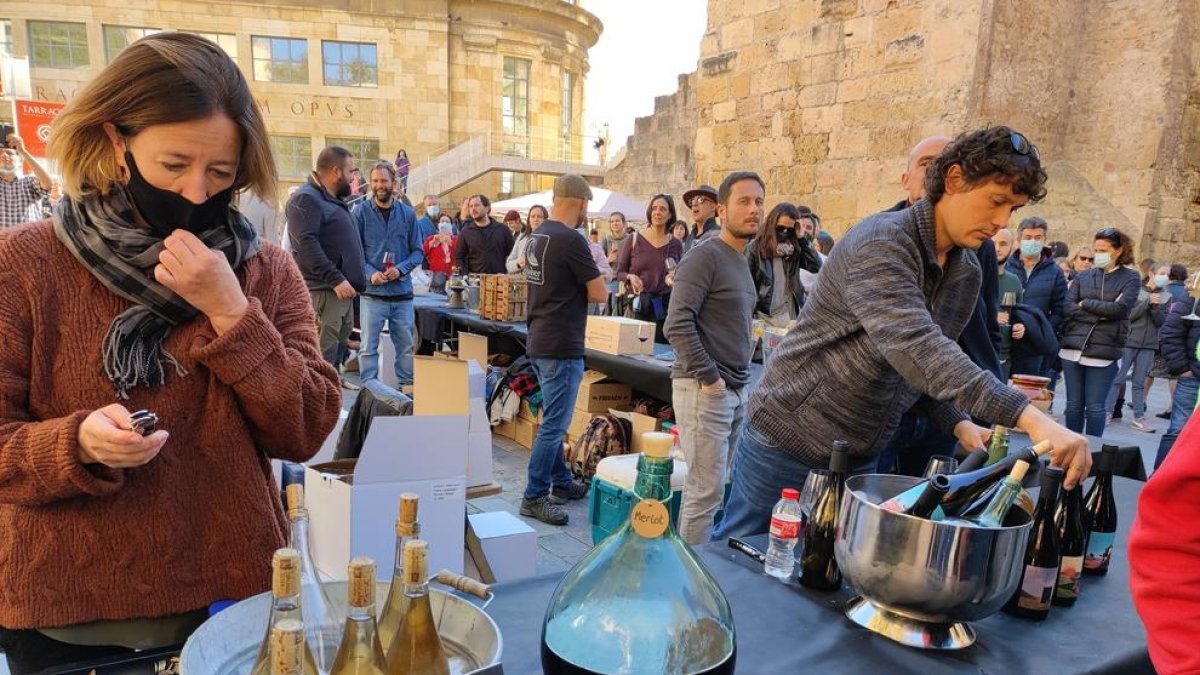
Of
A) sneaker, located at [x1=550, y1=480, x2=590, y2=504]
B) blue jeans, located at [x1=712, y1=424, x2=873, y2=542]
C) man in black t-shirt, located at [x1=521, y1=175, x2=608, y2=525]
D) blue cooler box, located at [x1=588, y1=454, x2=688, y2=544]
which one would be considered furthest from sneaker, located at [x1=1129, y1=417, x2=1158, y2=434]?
blue jeans, located at [x1=712, y1=424, x2=873, y2=542]

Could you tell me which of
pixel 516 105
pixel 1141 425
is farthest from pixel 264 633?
pixel 516 105

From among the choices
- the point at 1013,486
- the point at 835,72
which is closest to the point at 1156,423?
the point at 835,72

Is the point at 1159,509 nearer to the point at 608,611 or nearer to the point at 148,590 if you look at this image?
the point at 608,611

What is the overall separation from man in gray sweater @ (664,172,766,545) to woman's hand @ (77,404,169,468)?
7.27 ft

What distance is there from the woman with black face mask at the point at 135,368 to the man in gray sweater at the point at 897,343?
4.13ft

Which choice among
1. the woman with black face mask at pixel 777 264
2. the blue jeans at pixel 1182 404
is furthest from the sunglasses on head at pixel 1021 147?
the blue jeans at pixel 1182 404

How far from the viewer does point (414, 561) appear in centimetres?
72

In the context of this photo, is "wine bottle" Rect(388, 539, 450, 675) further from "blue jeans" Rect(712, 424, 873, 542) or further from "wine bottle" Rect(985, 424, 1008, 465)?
"wine bottle" Rect(985, 424, 1008, 465)

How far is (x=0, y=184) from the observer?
5.60 meters

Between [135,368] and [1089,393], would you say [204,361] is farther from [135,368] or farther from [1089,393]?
[1089,393]

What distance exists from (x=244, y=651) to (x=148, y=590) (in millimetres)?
338

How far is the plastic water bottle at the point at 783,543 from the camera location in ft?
4.57

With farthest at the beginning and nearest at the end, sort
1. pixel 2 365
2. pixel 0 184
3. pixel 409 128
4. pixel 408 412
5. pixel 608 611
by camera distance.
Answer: pixel 409 128, pixel 0 184, pixel 408 412, pixel 2 365, pixel 608 611

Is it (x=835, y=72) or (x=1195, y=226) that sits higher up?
(x=835, y=72)
